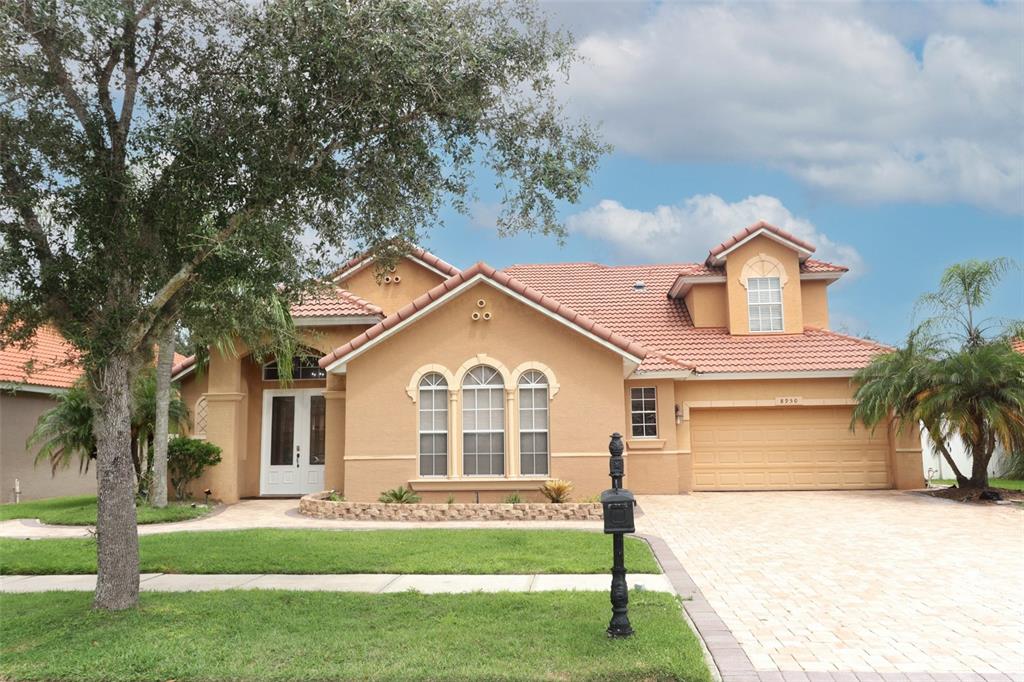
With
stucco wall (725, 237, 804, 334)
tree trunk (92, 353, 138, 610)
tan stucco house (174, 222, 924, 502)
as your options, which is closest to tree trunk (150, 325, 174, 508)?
tan stucco house (174, 222, 924, 502)

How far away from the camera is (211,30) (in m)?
8.39

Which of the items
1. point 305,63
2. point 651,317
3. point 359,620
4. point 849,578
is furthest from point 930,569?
point 651,317

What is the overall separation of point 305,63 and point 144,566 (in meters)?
6.49

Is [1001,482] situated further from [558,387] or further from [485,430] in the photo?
[485,430]

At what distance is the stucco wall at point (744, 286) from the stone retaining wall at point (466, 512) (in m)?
8.53

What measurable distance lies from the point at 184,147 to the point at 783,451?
52.9 feet

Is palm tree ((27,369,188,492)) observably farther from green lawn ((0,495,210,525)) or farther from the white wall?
the white wall

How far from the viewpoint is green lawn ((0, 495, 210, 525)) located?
14.9 meters

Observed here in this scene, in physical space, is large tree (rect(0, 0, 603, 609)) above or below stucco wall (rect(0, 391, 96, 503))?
above

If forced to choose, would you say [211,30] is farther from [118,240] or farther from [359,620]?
[359,620]

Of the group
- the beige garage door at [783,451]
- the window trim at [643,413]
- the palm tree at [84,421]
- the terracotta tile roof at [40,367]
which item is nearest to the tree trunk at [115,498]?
the palm tree at [84,421]

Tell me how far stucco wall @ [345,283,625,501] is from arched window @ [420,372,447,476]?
19 cm

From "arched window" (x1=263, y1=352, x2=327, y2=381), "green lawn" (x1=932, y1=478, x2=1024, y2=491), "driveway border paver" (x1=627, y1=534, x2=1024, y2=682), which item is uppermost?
"arched window" (x1=263, y1=352, x2=327, y2=381)

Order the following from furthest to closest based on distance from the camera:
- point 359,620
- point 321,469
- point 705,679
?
point 321,469 < point 359,620 < point 705,679
